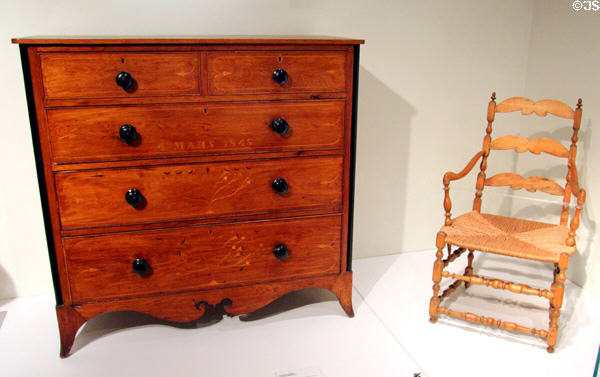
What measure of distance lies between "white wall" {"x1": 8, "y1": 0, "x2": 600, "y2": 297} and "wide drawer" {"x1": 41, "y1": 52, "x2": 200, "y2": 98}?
642mm

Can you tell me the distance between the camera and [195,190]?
2.19m

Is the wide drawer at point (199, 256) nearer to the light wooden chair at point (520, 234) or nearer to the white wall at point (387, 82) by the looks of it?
the light wooden chair at point (520, 234)

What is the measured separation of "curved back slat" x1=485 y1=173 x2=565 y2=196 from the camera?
8.50ft

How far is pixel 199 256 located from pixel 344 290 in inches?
27.7

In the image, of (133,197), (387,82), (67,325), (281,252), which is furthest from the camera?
(387,82)

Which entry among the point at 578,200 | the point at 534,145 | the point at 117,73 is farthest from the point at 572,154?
the point at 117,73

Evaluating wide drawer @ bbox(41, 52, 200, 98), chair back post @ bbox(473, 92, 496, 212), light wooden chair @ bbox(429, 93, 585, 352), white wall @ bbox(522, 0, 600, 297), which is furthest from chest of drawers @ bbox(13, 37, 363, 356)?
white wall @ bbox(522, 0, 600, 297)

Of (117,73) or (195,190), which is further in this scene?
(195,190)

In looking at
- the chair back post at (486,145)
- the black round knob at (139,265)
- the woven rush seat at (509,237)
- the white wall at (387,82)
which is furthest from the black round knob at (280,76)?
the chair back post at (486,145)

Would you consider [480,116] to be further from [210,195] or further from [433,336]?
[210,195]

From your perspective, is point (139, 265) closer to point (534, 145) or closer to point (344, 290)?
point (344, 290)

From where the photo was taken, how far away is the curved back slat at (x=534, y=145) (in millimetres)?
2574

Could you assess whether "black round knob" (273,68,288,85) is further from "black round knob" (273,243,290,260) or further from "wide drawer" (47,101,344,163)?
"black round knob" (273,243,290,260)

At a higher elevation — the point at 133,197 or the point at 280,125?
the point at 280,125
